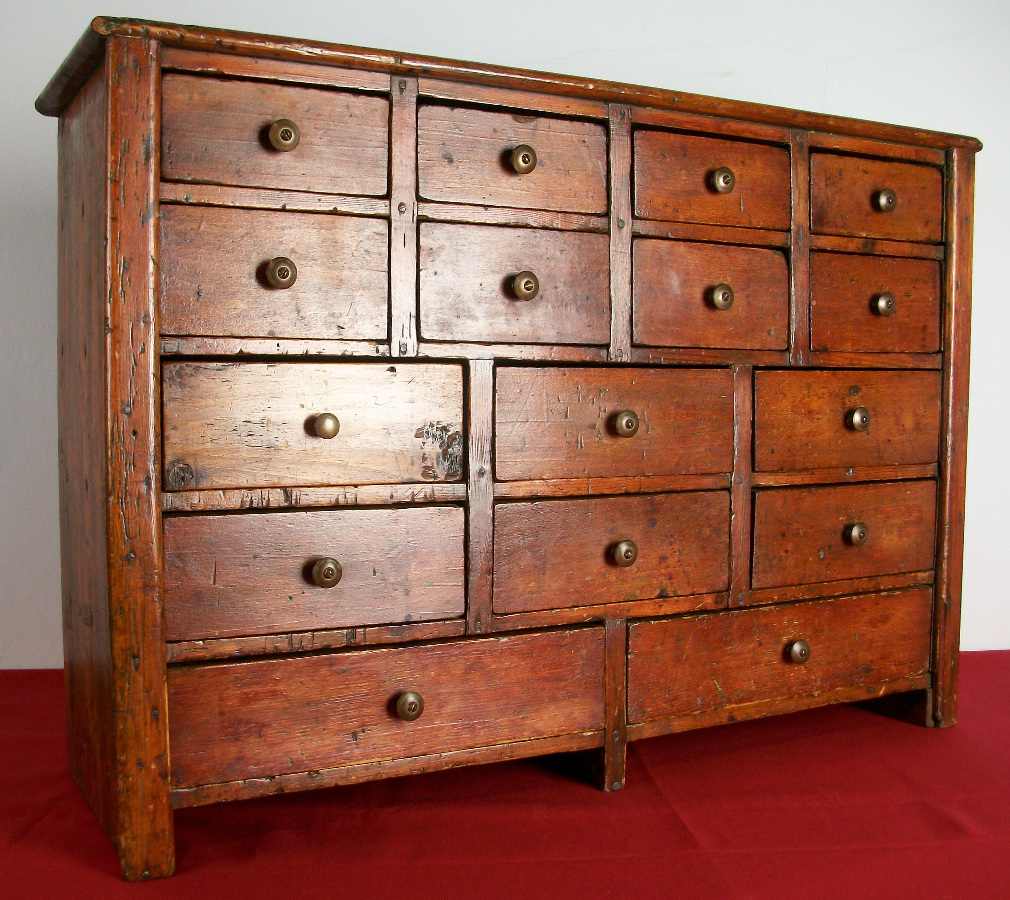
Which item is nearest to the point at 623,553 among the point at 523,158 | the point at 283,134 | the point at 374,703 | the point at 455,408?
the point at 455,408

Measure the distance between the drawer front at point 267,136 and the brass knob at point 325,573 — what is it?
73 cm

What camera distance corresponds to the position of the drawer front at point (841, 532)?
2.23m

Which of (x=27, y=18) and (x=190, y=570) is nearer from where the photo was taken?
(x=190, y=570)

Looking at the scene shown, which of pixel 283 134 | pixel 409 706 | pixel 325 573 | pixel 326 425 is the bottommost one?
pixel 409 706

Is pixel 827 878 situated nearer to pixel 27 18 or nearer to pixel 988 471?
pixel 988 471

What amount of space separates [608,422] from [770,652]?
0.75m

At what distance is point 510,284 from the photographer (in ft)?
6.32

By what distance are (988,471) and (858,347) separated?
136cm

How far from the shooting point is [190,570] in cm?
172

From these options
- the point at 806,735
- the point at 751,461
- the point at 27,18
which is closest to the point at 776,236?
the point at 751,461

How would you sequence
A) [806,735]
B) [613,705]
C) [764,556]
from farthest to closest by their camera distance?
[806,735], [764,556], [613,705]

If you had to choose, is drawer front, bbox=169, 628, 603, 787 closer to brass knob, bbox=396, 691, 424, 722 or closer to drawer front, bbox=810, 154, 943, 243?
brass knob, bbox=396, 691, 424, 722

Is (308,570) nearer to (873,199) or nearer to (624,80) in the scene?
(873,199)

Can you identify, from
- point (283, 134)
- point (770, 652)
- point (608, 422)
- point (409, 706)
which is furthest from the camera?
point (770, 652)
